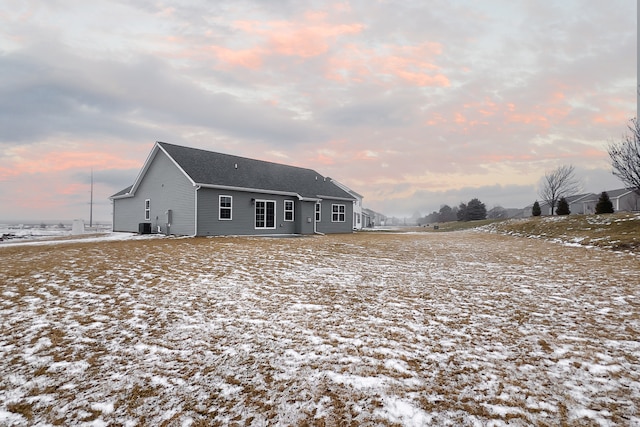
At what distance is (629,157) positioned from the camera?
19.8 meters

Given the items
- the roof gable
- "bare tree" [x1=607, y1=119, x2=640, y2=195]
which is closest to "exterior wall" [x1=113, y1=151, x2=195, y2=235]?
the roof gable

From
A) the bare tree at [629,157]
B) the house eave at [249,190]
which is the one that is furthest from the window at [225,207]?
the bare tree at [629,157]

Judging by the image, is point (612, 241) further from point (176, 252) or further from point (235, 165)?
point (235, 165)

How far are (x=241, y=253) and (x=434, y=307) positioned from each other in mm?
8546

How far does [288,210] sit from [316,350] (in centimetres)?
2035

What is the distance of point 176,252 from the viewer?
12.0 meters

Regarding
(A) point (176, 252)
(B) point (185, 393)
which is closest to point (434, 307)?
(B) point (185, 393)

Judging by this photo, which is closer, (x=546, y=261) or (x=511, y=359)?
(x=511, y=359)

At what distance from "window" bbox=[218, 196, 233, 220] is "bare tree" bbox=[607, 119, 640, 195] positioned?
92.1 ft

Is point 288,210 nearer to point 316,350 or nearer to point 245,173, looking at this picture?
point 245,173

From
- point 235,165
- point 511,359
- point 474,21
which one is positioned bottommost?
point 511,359

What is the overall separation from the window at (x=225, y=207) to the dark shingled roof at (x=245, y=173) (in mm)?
1014

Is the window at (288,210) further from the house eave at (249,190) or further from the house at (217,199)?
the house eave at (249,190)

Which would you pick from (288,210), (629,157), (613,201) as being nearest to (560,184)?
(613,201)
